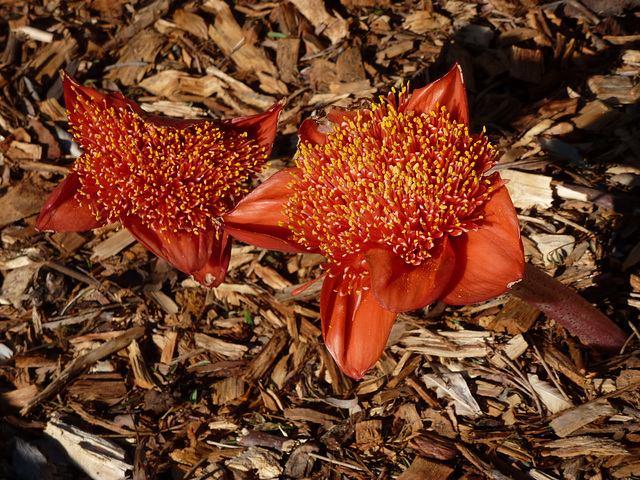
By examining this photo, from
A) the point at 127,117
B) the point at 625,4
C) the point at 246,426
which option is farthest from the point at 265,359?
the point at 625,4

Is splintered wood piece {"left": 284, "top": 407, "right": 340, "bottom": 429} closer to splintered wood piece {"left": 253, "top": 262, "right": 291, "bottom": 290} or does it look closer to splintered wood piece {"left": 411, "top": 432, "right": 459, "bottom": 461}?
splintered wood piece {"left": 411, "top": 432, "right": 459, "bottom": 461}

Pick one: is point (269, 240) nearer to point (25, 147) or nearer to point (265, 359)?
point (265, 359)

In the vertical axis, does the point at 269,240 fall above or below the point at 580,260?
above

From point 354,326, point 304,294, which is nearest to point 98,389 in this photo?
point 304,294

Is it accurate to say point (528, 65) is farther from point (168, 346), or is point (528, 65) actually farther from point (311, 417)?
point (168, 346)

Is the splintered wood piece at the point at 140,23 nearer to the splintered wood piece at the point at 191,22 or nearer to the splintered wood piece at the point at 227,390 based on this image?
the splintered wood piece at the point at 191,22

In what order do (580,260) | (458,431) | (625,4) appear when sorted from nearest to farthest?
(458,431) < (580,260) < (625,4)

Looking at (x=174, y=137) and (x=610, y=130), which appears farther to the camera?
(x=610, y=130)
